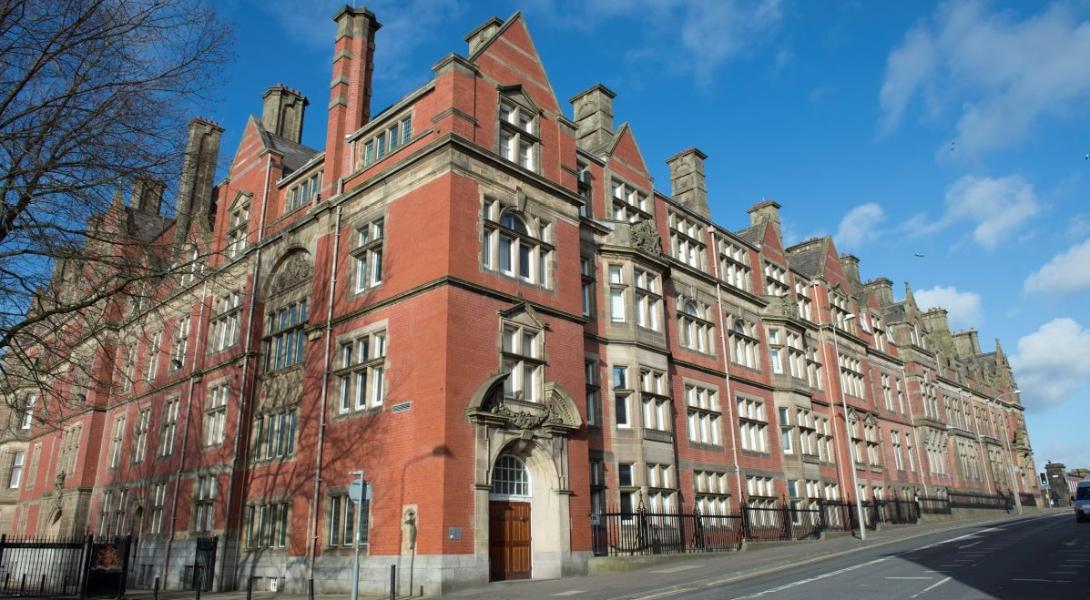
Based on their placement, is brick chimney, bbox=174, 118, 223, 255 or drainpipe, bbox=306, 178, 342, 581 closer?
drainpipe, bbox=306, 178, 342, 581

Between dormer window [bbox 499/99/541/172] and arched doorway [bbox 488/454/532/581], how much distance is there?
10.3 meters

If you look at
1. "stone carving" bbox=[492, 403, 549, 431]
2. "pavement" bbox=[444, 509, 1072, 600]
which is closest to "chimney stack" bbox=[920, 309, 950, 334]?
"pavement" bbox=[444, 509, 1072, 600]

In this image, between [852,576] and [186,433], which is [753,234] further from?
[186,433]

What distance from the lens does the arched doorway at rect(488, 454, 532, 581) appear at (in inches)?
802

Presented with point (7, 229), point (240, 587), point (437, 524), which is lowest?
point (240, 587)

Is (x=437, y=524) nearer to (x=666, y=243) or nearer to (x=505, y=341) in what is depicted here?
(x=505, y=341)

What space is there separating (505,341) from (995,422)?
71642 mm

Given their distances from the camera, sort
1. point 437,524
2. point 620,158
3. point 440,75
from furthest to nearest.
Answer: point 620,158, point 440,75, point 437,524

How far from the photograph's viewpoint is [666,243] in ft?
113

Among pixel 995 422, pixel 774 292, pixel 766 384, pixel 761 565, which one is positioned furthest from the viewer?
pixel 995 422

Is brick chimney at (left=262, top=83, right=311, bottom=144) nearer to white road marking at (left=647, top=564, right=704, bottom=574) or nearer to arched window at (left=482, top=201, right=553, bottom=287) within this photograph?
arched window at (left=482, top=201, right=553, bottom=287)

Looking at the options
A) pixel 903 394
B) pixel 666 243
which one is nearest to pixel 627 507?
pixel 666 243

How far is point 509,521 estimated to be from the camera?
20969 millimetres

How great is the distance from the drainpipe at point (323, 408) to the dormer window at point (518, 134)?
683cm
